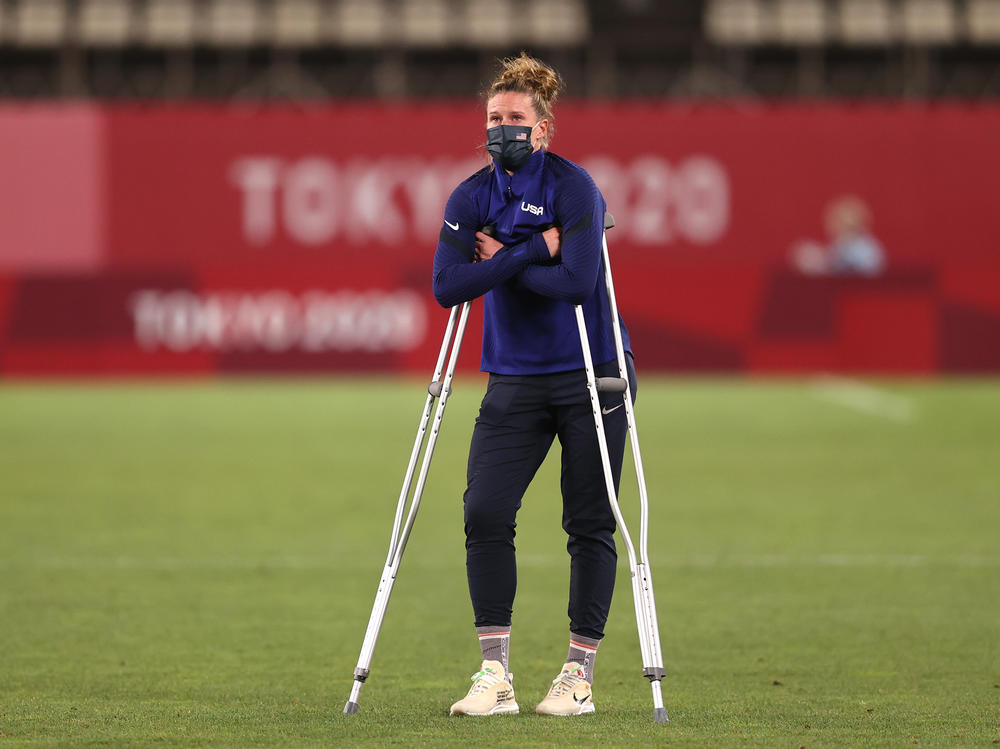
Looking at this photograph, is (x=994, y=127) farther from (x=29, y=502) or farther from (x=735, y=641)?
(x=735, y=641)

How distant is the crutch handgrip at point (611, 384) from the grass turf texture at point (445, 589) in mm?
1150

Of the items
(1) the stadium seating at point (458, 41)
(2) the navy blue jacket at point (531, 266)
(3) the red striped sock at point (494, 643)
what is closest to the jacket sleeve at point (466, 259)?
(2) the navy blue jacket at point (531, 266)

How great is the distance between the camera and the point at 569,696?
5895mm

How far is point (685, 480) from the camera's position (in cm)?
1351

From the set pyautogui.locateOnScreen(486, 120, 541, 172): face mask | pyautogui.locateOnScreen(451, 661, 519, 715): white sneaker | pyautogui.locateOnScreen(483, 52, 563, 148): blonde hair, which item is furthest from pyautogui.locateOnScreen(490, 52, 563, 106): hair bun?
pyautogui.locateOnScreen(451, 661, 519, 715): white sneaker

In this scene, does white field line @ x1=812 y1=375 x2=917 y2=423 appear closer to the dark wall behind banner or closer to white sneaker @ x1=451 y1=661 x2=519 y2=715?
the dark wall behind banner

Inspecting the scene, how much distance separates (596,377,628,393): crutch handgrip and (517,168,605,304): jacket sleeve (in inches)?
11.1

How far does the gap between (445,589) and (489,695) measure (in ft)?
10.4

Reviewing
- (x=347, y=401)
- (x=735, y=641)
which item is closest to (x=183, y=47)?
(x=347, y=401)

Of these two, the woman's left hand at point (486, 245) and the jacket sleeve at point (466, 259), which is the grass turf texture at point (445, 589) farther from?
the woman's left hand at point (486, 245)

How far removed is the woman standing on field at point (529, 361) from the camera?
5.78 meters

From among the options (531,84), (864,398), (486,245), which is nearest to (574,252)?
(486,245)

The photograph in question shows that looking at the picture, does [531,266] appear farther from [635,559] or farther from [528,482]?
[635,559]

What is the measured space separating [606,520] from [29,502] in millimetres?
7399
